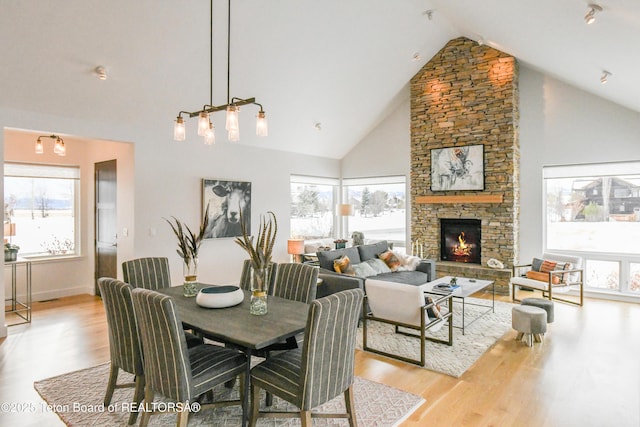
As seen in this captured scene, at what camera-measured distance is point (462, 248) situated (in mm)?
7574

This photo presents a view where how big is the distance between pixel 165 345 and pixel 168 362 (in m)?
0.11

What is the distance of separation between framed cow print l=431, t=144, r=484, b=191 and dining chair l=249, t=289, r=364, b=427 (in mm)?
5648

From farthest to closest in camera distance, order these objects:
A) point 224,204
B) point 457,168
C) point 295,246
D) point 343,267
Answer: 1. point 457,168
2. point 295,246
3. point 224,204
4. point 343,267

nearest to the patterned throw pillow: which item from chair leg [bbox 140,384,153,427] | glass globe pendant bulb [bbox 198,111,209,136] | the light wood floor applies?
the light wood floor

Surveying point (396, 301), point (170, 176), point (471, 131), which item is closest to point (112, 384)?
point (396, 301)

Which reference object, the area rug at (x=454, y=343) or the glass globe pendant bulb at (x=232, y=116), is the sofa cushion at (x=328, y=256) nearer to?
the area rug at (x=454, y=343)

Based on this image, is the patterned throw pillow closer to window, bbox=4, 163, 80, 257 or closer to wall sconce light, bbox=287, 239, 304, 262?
wall sconce light, bbox=287, 239, 304, 262

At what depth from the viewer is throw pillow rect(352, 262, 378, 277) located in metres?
5.69

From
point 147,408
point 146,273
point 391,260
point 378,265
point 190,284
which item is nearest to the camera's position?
point 147,408

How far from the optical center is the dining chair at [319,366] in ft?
7.32

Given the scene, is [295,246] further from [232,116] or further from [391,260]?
[232,116]

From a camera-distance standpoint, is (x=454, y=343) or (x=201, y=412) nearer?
(x=201, y=412)

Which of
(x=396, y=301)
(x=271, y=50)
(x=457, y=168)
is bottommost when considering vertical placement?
(x=396, y=301)

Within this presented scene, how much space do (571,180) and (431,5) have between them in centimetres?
388
